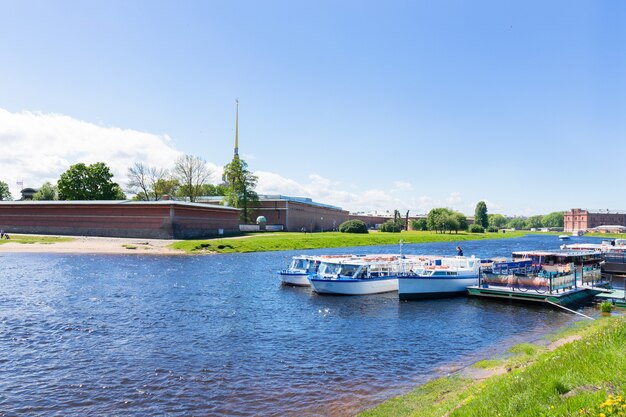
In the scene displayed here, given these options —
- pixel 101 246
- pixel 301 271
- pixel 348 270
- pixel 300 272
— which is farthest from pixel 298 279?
pixel 101 246

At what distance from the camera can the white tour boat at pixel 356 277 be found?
1311 inches

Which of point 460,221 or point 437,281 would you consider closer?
point 437,281

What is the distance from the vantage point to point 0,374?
619 inches

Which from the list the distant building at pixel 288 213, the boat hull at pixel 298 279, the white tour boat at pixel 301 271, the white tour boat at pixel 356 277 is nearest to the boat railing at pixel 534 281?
the white tour boat at pixel 356 277

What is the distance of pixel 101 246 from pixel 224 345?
57531mm

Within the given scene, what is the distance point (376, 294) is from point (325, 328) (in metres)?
11.7

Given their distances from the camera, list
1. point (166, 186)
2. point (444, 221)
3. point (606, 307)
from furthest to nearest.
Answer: point (444, 221), point (166, 186), point (606, 307)

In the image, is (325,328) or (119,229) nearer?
(325,328)

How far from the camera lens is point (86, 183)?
345 ft

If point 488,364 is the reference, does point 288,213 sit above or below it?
above

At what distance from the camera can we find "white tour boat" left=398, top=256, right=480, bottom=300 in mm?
31969

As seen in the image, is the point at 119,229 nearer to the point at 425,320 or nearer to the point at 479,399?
the point at 425,320

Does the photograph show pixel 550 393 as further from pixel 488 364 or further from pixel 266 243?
pixel 266 243

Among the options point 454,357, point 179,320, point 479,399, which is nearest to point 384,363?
point 454,357
